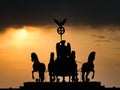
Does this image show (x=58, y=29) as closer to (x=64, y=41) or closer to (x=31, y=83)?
(x=64, y=41)

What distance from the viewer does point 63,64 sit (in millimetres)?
56812

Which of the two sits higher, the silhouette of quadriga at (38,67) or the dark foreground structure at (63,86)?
the silhouette of quadriga at (38,67)

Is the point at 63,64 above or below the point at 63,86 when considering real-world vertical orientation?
above

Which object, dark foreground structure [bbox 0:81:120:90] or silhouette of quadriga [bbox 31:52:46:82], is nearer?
dark foreground structure [bbox 0:81:120:90]

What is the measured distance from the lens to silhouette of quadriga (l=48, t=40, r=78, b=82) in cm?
5629

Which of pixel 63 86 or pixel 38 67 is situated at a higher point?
pixel 38 67

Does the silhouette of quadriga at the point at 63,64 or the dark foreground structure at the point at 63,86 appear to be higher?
the silhouette of quadriga at the point at 63,64

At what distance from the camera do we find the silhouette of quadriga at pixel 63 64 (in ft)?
185

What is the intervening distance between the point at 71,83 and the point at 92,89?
1.66 m

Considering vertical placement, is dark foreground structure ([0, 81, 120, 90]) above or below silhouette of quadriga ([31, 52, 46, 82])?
below

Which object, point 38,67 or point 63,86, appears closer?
point 63,86

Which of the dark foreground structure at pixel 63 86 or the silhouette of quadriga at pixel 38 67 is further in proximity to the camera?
the silhouette of quadriga at pixel 38 67

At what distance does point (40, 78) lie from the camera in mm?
57062

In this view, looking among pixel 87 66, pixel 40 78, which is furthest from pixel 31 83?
pixel 87 66
